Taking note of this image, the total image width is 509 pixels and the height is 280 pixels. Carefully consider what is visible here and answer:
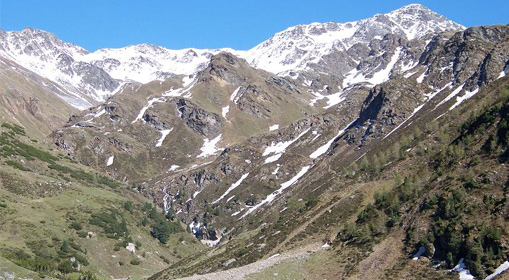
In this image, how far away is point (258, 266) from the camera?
6000 cm

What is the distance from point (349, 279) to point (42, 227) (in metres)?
74.4

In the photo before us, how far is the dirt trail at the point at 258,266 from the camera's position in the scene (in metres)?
55.6

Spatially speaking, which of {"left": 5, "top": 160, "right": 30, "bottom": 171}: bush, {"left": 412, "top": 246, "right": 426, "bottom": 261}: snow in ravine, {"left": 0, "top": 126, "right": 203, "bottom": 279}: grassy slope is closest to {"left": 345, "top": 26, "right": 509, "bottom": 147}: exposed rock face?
{"left": 0, "top": 126, "right": 203, "bottom": 279}: grassy slope

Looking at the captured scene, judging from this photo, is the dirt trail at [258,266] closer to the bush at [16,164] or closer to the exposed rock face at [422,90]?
the bush at [16,164]

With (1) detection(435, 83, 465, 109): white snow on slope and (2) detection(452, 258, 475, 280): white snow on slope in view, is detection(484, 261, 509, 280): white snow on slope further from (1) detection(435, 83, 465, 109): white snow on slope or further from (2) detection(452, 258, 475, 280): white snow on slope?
(1) detection(435, 83, 465, 109): white snow on slope

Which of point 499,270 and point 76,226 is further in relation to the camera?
point 76,226

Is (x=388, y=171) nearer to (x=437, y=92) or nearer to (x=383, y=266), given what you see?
(x=383, y=266)

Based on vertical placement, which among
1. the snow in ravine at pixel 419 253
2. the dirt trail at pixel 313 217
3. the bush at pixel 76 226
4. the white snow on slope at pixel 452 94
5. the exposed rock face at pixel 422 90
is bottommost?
the snow in ravine at pixel 419 253

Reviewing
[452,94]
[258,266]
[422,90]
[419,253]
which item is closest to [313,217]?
[258,266]

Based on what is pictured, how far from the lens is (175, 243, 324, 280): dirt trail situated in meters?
55.6

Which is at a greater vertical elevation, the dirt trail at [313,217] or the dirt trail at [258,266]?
the dirt trail at [313,217]

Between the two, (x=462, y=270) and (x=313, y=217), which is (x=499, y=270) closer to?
(x=462, y=270)

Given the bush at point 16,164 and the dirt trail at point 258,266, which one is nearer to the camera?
the dirt trail at point 258,266

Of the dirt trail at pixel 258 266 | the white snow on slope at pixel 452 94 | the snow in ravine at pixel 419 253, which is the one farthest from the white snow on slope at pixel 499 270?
the white snow on slope at pixel 452 94
